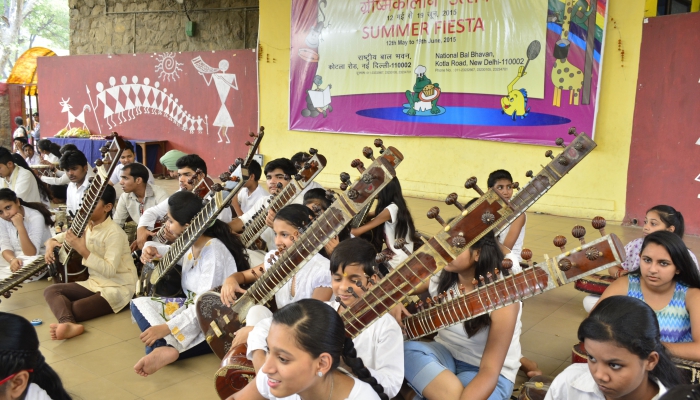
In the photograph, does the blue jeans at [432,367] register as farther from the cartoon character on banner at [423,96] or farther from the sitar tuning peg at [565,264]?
the cartoon character on banner at [423,96]

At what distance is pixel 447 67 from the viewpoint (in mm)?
8156

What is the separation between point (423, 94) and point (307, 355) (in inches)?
282

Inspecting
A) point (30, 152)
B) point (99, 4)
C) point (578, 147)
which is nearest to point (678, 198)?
point (578, 147)

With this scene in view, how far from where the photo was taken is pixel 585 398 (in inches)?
72.5

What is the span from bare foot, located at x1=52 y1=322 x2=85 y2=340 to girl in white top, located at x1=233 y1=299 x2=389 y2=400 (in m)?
2.35

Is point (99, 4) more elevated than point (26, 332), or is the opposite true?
point (99, 4)

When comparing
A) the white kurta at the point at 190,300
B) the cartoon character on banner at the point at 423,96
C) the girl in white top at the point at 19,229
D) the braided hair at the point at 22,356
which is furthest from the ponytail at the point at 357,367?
the cartoon character on banner at the point at 423,96

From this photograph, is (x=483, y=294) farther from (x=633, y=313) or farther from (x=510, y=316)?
(x=633, y=313)

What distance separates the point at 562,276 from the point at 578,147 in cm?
85

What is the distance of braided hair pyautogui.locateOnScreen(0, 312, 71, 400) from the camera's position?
5.61 ft

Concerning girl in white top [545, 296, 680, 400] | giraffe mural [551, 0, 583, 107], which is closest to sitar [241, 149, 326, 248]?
girl in white top [545, 296, 680, 400]

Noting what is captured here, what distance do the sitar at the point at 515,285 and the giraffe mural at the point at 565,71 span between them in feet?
17.9

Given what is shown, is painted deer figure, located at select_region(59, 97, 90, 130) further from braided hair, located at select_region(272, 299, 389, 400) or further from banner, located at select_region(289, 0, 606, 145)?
braided hair, located at select_region(272, 299, 389, 400)

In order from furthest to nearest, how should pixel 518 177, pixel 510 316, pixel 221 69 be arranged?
pixel 221 69 < pixel 518 177 < pixel 510 316
